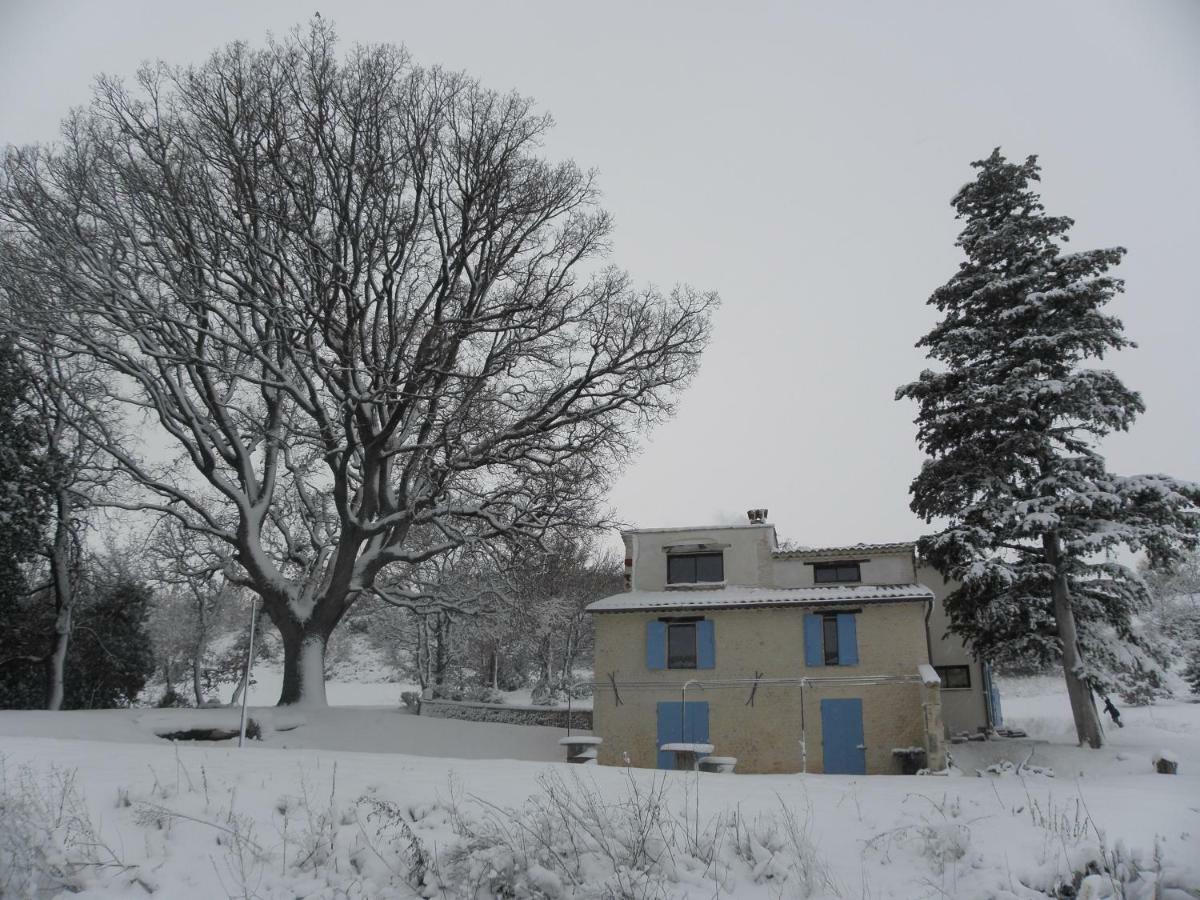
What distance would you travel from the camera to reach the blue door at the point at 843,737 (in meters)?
22.8

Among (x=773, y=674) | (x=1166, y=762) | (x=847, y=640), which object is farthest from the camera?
(x=773, y=674)

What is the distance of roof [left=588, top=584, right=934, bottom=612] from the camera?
24.1 m

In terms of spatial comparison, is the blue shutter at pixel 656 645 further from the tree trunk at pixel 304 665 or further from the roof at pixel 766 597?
the tree trunk at pixel 304 665

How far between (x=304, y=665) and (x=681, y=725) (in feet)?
36.0

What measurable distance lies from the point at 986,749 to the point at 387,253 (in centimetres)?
2235

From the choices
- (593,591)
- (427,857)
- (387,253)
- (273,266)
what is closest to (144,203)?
(273,266)

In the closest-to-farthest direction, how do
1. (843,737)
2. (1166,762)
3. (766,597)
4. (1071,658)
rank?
(1166,762)
(1071,658)
(843,737)
(766,597)

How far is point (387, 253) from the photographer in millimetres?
21797

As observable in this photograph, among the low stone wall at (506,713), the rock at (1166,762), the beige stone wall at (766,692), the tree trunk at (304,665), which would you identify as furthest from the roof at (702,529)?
the rock at (1166,762)

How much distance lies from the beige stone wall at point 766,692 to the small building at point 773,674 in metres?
0.03

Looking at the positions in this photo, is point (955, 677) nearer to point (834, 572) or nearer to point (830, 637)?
point (834, 572)

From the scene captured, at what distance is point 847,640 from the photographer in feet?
79.3

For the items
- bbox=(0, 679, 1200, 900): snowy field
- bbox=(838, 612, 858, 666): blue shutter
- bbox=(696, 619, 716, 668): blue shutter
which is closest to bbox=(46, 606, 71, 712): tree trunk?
bbox=(0, 679, 1200, 900): snowy field

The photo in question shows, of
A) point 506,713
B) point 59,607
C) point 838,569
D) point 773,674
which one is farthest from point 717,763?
point 59,607
